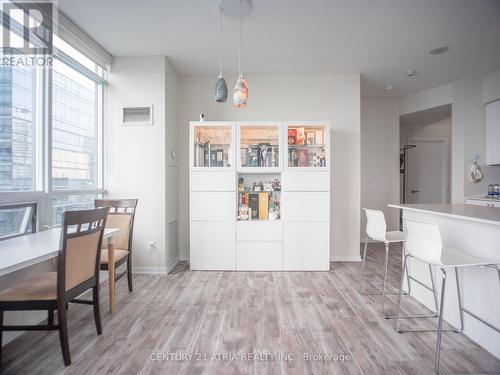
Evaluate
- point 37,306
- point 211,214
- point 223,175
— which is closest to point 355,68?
point 223,175

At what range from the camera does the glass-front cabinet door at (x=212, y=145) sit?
130 inches

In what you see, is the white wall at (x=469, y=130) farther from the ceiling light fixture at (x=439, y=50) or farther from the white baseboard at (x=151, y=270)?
the white baseboard at (x=151, y=270)

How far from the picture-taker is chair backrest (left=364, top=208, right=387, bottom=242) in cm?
233

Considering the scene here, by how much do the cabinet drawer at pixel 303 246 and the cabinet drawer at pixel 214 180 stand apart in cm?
95

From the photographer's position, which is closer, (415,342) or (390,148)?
(415,342)

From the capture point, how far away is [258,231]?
3.27 metres

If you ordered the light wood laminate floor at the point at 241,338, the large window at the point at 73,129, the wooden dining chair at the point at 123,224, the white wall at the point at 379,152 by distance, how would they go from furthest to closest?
the white wall at the point at 379,152 < the wooden dining chair at the point at 123,224 < the large window at the point at 73,129 < the light wood laminate floor at the point at 241,338

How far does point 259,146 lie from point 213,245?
154 centimetres

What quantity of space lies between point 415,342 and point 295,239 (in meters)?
1.65

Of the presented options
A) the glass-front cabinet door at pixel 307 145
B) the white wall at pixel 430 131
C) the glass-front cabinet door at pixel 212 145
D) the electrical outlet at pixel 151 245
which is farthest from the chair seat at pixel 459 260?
the white wall at pixel 430 131

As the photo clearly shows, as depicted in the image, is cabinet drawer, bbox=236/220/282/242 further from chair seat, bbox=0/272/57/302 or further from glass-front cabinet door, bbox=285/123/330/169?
chair seat, bbox=0/272/57/302

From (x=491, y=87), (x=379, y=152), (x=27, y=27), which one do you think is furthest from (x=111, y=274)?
(x=491, y=87)

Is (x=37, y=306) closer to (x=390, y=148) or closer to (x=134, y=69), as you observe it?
(x=134, y=69)

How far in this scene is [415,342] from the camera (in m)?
1.83
